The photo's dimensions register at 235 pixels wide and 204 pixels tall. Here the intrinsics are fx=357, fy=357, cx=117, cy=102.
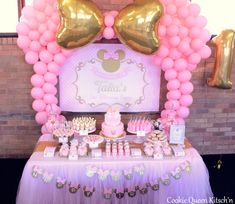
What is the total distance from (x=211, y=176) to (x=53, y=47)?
245cm

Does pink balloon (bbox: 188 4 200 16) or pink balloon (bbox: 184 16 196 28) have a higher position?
pink balloon (bbox: 188 4 200 16)

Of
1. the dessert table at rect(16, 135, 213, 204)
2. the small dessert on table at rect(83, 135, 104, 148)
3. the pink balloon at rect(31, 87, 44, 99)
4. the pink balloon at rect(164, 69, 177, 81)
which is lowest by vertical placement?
the dessert table at rect(16, 135, 213, 204)

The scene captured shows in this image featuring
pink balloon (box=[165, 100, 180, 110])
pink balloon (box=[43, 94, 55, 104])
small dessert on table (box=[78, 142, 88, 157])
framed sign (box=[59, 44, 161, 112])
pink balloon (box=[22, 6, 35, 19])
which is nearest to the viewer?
small dessert on table (box=[78, 142, 88, 157])

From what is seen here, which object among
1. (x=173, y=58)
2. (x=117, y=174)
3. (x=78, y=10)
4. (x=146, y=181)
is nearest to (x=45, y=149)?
(x=117, y=174)

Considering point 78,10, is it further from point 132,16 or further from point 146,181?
point 146,181

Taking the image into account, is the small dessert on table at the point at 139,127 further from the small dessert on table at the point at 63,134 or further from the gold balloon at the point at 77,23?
the gold balloon at the point at 77,23

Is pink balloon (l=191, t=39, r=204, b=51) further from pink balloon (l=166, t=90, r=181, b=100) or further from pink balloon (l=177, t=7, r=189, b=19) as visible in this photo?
pink balloon (l=166, t=90, r=181, b=100)

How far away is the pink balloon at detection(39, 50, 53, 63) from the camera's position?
3.95 m

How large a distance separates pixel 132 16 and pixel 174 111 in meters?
1.27

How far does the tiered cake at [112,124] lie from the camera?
3.75 meters

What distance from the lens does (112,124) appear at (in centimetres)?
379

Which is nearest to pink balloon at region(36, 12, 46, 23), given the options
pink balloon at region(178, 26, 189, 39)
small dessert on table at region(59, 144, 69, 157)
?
small dessert on table at region(59, 144, 69, 157)

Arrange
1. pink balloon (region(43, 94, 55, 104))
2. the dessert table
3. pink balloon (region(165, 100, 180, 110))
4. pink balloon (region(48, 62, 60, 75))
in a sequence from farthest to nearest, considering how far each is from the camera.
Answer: pink balloon (region(165, 100, 180, 110)) < pink balloon (region(43, 94, 55, 104)) < pink balloon (region(48, 62, 60, 75)) < the dessert table

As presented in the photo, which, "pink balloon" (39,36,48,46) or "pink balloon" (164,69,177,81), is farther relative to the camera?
"pink balloon" (164,69,177,81)
